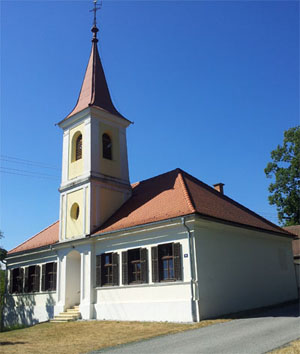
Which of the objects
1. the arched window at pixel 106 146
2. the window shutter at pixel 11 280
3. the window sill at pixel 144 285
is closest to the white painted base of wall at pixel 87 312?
the window sill at pixel 144 285

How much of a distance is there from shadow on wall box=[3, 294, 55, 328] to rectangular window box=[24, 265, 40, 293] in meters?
0.41

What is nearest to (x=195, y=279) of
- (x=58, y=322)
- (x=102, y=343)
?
(x=102, y=343)

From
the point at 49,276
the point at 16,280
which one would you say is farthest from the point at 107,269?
the point at 16,280

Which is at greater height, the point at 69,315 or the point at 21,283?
the point at 21,283

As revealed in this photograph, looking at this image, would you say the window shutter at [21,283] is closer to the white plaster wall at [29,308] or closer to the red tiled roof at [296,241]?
the white plaster wall at [29,308]

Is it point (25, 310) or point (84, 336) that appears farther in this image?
point (25, 310)

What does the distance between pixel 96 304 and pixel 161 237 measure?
5.00 m

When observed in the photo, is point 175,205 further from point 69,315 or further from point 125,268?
point 69,315

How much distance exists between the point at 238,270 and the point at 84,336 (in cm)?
713

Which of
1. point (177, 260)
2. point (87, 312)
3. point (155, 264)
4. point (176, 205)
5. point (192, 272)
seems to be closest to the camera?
point (192, 272)

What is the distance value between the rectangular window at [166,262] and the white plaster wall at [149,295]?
201 millimetres

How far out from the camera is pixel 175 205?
15.8 meters

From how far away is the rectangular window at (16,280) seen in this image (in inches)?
932

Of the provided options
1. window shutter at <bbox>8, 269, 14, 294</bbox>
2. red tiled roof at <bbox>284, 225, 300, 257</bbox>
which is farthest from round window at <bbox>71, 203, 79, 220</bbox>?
red tiled roof at <bbox>284, 225, 300, 257</bbox>
